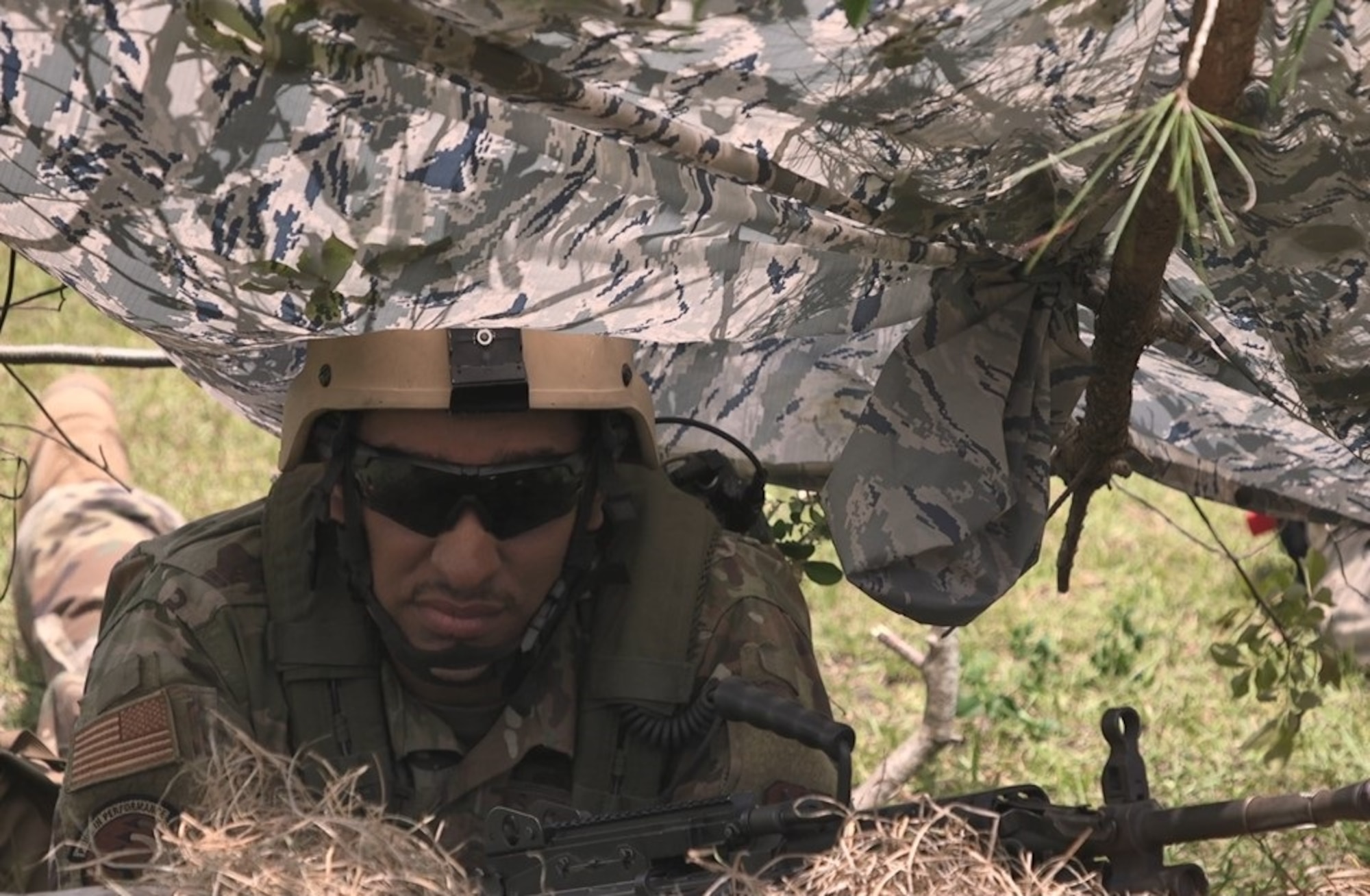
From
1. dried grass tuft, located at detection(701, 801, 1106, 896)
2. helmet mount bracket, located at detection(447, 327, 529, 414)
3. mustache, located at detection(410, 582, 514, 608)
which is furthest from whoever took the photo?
mustache, located at detection(410, 582, 514, 608)

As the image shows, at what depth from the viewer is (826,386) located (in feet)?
13.7

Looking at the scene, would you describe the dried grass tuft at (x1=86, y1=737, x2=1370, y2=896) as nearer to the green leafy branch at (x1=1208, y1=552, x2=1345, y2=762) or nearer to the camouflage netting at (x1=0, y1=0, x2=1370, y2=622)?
the camouflage netting at (x1=0, y1=0, x2=1370, y2=622)

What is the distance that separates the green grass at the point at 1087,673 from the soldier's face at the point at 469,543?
1.46 metres

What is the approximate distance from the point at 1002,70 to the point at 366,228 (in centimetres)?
93

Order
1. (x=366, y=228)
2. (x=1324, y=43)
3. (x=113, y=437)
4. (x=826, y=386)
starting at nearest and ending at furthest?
(x=1324, y=43) < (x=366, y=228) < (x=826, y=386) < (x=113, y=437)

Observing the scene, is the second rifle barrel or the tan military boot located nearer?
the second rifle barrel

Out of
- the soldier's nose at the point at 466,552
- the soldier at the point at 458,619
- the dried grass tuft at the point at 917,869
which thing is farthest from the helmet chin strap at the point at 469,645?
the dried grass tuft at the point at 917,869

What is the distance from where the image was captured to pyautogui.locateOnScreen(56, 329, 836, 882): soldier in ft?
11.7

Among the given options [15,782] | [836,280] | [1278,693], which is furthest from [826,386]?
[1278,693]

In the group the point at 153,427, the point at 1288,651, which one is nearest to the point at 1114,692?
the point at 1288,651

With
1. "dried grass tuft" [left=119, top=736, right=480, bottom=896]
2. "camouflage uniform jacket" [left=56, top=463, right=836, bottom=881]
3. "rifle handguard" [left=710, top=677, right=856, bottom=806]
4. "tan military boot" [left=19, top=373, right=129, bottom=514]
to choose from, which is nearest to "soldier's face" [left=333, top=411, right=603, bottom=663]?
"camouflage uniform jacket" [left=56, top=463, right=836, bottom=881]

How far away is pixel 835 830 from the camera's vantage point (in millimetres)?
2707

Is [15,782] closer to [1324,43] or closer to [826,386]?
[826,386]

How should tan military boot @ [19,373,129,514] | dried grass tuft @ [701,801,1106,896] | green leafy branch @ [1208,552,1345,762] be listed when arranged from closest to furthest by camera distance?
1. dried grass tuft @ [701,801,1106,896]
2. green leafy branch @ [1208,552,1345,762]
3. tan military boot @ [19,373,129,514]
